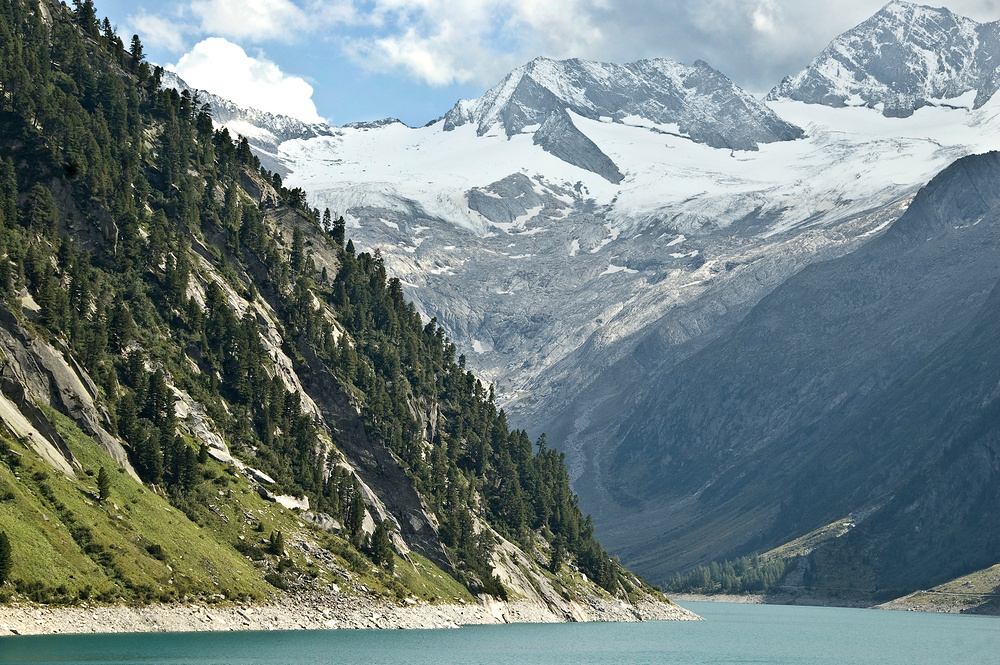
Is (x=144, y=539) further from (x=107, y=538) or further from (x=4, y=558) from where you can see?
(x=4, y=558)

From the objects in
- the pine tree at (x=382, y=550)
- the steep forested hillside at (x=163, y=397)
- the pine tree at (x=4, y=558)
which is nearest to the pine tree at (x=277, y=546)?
the steep forested hillside at (x=163, y=397)

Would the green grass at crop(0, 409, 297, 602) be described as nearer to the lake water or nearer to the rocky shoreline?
the rocky shoreline

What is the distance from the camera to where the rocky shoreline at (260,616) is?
97.8 m

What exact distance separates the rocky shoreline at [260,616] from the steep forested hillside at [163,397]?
1.77 m

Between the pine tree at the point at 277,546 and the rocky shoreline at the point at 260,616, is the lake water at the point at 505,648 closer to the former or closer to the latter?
the rocky shoreline at the point at 260,616

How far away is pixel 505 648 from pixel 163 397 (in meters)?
50.8

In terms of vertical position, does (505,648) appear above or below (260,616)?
below

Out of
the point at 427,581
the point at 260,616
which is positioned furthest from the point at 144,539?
the point at 427,581

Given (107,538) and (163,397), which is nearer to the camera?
(107,538)

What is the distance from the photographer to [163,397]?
143000mm

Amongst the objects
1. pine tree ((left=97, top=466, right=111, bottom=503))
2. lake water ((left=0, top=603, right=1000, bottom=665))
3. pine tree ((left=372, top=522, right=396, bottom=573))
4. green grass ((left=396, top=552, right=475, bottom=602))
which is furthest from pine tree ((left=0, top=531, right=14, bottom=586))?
green grass ((left=396, top=552, right=475, bottom=602))

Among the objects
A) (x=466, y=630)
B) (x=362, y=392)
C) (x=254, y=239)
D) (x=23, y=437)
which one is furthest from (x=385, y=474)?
(x=23, y=437)

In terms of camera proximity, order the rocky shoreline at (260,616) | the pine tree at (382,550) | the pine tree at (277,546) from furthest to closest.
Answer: the pine tree at (382,550), the pine tree at (277,546), the rocky shoreline at (260,616)

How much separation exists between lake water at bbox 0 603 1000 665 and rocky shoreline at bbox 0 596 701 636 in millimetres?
1546
